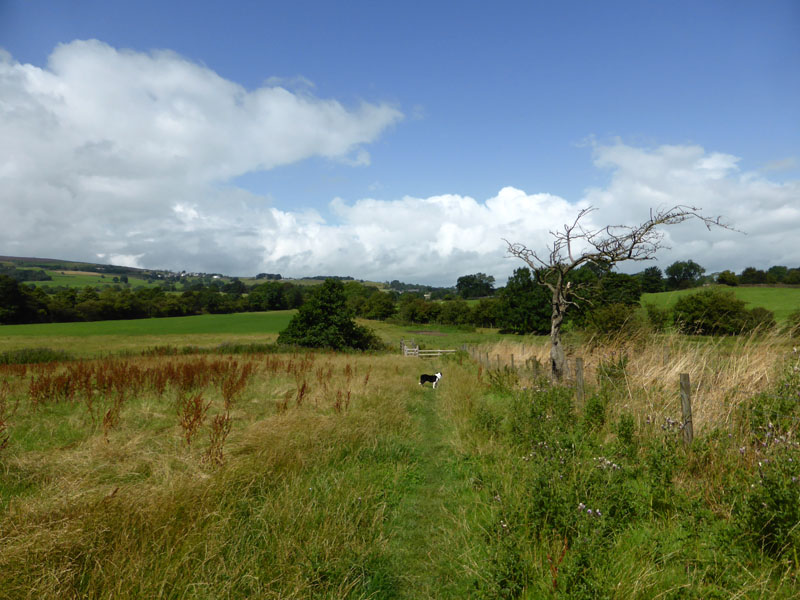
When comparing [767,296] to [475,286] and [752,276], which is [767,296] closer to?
[752,276]

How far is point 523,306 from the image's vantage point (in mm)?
61844

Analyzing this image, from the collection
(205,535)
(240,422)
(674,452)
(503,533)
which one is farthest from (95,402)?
(674,452)

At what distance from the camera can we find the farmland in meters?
3.00

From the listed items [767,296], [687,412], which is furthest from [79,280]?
[767,296]

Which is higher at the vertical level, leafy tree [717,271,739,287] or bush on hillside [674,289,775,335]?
leafy tree [717,271,739,287]

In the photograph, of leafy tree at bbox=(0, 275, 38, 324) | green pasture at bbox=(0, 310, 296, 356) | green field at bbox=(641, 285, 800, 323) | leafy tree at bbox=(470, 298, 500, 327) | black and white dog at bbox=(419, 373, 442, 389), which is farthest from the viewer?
leafy tree at bbox=(470, 298, 500, 327)

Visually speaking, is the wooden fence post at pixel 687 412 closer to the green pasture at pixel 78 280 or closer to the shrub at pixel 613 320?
the shrub at pixel 613 320

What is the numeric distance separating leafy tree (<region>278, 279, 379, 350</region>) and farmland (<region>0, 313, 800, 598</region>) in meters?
22.7

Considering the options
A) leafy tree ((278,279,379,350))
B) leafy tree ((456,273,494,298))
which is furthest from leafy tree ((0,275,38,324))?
leafy tree ((456,273,494,298))

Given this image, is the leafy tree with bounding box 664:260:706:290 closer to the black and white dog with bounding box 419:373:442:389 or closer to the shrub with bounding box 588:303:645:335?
the shrub with bounding box 588:303:645:335

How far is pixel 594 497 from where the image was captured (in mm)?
3975

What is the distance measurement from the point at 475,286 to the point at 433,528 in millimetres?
130579

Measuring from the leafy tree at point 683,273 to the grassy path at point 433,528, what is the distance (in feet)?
278

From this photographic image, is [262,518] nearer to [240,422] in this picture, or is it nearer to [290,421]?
[290,421]
